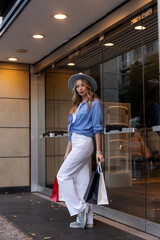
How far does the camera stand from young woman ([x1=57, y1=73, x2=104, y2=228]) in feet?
16.6

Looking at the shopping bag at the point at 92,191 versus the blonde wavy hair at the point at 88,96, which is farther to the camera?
the blonde wavy hair at the point at 88,96

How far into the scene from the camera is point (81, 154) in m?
5.08

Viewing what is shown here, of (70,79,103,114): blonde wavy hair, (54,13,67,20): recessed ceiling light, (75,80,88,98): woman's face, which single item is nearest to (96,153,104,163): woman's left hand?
(70,79,103,114): blonde wavy hair

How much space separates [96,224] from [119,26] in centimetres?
293

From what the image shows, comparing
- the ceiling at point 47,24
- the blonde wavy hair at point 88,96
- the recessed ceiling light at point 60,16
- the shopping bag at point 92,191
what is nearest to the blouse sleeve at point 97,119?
the blonde wavy hair at point 88,96

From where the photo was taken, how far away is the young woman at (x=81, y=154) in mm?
5059

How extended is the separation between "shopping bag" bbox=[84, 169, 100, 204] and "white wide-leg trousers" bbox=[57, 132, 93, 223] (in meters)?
0.23

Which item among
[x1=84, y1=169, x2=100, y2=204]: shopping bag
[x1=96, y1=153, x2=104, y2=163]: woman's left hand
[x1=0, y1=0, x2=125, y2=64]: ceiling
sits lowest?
[x1=84, y1=169, x2=100, y2=204]: shopping bag

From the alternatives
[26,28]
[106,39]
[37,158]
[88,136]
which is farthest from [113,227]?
[37,158]

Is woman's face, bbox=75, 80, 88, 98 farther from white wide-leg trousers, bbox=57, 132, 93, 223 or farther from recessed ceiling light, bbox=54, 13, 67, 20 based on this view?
recessed ceiling light, bbox=54, 13, 67, 20

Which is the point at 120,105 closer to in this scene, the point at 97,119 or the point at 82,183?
the point at 97,119

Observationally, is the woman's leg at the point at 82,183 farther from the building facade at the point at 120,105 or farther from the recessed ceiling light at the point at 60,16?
the recessed ceiling light at the point at 60,16

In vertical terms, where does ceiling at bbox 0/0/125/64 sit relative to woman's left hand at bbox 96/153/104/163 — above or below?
above

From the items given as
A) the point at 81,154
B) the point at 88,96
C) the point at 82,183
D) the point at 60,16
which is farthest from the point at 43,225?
the point at 60,16
